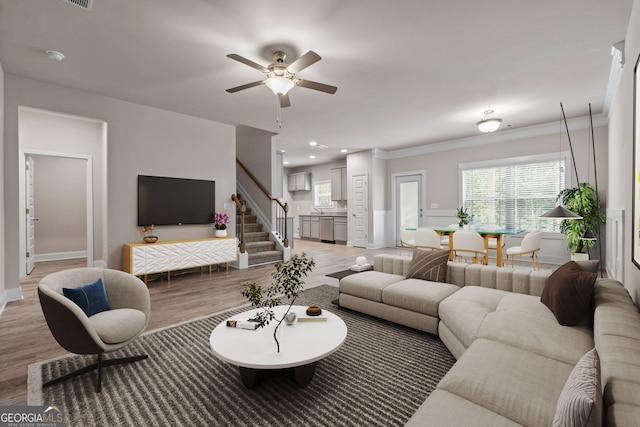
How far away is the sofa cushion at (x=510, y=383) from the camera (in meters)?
1.13

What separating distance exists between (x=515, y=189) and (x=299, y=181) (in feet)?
22.5

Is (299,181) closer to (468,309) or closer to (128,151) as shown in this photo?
(128,151)

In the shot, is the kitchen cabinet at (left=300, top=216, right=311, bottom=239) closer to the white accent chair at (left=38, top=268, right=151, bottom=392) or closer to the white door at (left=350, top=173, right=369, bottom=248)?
the white door at (left=350, top=173, right=369, bottom=248)

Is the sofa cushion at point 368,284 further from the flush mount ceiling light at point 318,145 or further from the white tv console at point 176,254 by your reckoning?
the flush mount ceiling light at point 318,145

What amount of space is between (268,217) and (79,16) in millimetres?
4725

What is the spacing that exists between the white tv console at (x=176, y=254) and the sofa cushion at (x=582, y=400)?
485 centimetres

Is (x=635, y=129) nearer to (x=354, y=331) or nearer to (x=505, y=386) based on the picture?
(x=505, y=386)

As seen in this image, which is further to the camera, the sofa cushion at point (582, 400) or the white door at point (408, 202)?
the white door at point (408, 202)

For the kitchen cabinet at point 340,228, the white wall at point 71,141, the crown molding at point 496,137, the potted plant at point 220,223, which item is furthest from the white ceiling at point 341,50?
the kitchen cabinet at point 340,228

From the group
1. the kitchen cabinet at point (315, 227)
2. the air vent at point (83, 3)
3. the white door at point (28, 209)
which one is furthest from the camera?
the kitchen cabinet at point (315, 227)

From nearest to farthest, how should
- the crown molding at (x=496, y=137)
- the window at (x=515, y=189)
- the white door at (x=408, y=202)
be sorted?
1. the crown molding at (x=496, y=137)
2. the window at (x=515, y=189)
3. the white door at (x=408, y=202)

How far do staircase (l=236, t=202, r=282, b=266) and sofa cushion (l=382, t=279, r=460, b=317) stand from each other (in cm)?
364

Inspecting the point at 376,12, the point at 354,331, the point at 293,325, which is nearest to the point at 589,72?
the point at 376,12

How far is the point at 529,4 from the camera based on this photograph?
7.84 feet
